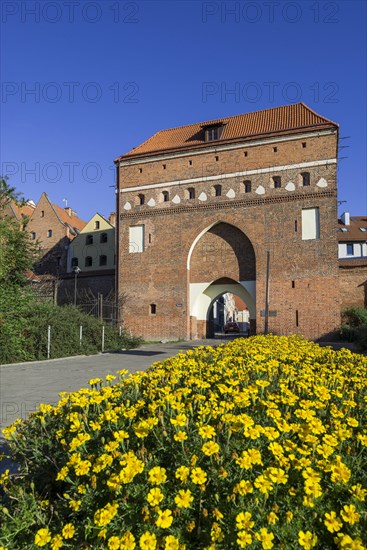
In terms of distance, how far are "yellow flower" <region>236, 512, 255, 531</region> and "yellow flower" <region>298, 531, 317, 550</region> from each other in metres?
0.22

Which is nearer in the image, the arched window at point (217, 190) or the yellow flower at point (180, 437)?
the yellow flower at point (180, 437)

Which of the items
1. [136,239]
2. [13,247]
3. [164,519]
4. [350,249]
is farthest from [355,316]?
[164,519]

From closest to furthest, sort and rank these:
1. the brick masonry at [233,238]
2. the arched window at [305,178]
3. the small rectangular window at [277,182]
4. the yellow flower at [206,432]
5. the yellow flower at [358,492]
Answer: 1. the yellow flower at [358,492]
2. the yellow flower at [206,432]
3. the brick masonry at [233,238]
4. the arched window at [305,178]
5. the small rectangular window at [277,182]

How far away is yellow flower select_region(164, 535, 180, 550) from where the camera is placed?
66.3 inches

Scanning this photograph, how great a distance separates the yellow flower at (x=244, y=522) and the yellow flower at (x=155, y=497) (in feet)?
1.23

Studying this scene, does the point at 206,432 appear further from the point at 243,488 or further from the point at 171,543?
the point at 171,543

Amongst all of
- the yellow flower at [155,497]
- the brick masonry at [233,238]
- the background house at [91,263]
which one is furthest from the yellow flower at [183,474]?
the background house at [91,263]

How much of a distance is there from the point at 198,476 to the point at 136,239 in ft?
86.0

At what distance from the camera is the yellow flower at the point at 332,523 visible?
172 cm

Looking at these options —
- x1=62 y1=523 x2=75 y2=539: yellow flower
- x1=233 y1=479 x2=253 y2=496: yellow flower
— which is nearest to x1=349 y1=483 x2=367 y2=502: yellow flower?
x1=233 y1=479 x2=253 y2=496: yellow flower

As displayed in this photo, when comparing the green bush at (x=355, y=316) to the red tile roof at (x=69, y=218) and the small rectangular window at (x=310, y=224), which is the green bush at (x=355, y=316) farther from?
the red tile roof at (x=69, y=218)

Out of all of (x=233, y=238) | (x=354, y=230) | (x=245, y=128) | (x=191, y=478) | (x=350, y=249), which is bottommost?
(x=191, y=478)

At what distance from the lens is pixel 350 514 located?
1.77 metres

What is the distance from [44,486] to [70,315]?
13.3m
